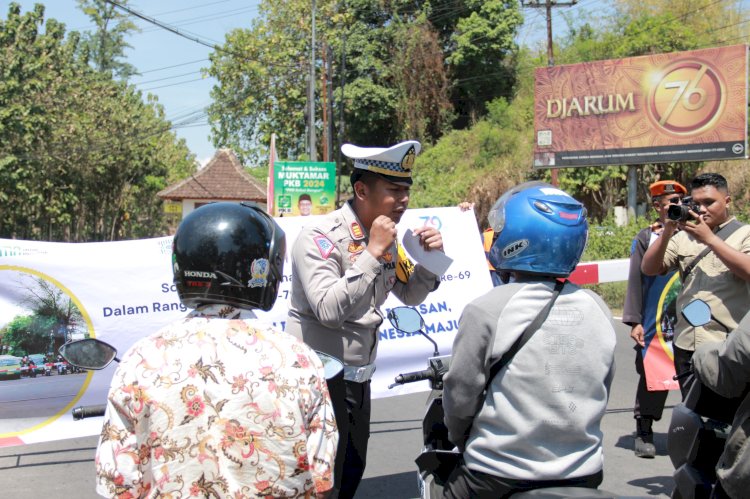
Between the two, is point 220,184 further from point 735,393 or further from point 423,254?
point 735,393

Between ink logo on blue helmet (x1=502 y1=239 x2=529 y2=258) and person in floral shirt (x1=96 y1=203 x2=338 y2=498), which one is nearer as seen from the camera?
person in floral shirt (x1=96 y1=203 x2=338 y2=498)

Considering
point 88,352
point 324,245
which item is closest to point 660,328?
point 324,245

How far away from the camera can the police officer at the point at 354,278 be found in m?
3.06

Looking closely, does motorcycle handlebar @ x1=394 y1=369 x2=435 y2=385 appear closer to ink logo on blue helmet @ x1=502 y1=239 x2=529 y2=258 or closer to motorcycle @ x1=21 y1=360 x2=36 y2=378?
ink logo on blue helmet @ x1=502 y1=239 x2=529 y2=258

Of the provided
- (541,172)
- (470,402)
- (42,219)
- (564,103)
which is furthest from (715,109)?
(42,219)

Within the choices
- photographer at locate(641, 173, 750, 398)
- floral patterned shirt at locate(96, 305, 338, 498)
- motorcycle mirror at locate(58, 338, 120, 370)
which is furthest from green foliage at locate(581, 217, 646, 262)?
floral patterned shirt at locate(96, 305, 338, 498)

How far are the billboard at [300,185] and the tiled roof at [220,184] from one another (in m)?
13.6

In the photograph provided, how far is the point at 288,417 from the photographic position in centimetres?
189

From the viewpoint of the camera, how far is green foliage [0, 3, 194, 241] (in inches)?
1115

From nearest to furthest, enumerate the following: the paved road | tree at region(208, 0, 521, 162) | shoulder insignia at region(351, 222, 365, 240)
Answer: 1. shoulder insignia at region(351, 222, 365, 240)
2. the paved road
3. tree at region(208, 0, 521, 162)

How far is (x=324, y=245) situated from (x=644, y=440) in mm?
3477

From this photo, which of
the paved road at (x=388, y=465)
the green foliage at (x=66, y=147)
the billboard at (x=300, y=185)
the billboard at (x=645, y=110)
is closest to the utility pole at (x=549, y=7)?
the billboard at (x=645, y=110)

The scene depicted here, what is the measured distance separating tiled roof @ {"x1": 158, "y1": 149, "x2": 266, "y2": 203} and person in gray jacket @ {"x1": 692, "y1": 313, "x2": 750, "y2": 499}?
3548cm

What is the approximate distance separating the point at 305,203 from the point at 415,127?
19.6m
